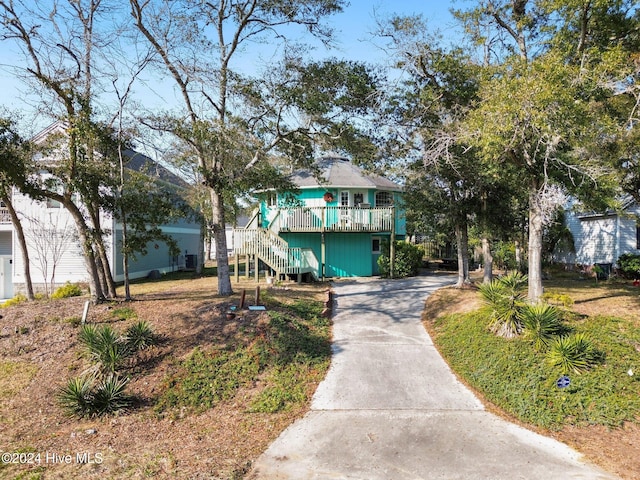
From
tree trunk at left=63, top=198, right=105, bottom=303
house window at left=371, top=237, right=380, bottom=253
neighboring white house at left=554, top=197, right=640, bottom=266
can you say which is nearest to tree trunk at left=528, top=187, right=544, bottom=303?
neighboring white house at left=554, top=197, right=640, bottom=266

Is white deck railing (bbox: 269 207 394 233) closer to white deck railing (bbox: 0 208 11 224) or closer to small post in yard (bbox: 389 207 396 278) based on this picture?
small post in yard (bbox: 389 207 396 278)

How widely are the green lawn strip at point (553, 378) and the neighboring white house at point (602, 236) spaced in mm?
10026

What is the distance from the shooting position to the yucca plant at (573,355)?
716 cm

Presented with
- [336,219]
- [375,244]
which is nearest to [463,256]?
[336,219]

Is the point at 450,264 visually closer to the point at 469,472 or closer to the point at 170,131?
the point at 170,131

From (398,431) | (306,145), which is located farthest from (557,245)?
(398,431)

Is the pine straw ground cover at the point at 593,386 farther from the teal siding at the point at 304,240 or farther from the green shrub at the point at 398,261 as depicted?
the teal siding at the point at 304,240

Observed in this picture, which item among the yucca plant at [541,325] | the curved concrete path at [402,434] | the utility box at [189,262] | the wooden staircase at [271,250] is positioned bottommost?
the curved concrete path at [402,434]

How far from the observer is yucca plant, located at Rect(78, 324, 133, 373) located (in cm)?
757

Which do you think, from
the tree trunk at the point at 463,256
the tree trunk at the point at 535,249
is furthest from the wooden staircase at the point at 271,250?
the tree trunk at the point at 535,249

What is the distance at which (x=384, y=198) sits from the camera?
21.2 meters

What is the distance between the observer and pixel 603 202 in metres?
10.2

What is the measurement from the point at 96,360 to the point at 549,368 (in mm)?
8454

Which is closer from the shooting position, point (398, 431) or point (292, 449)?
point (292, 449)
